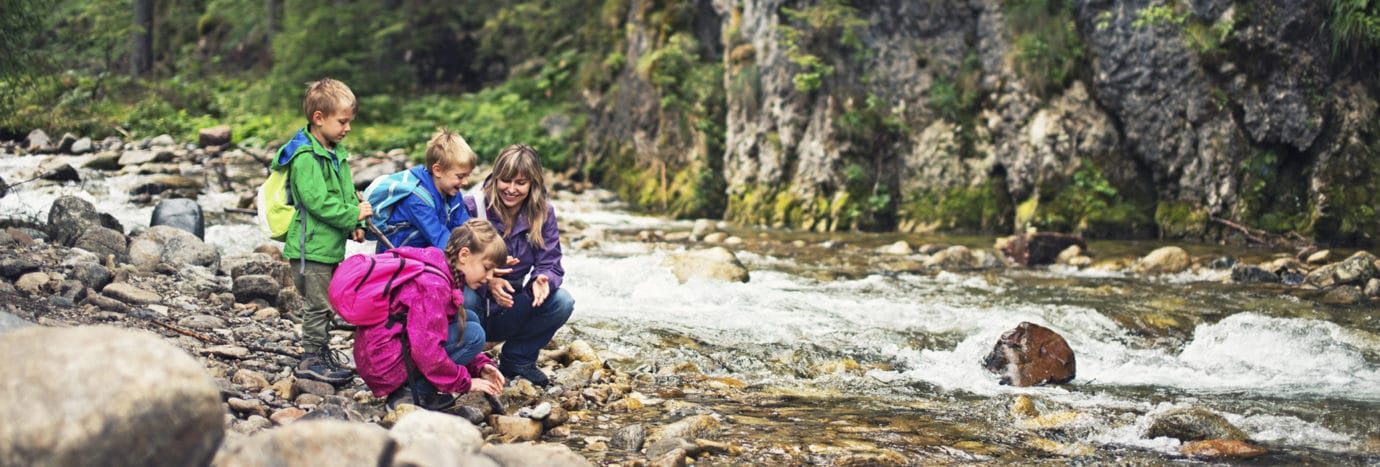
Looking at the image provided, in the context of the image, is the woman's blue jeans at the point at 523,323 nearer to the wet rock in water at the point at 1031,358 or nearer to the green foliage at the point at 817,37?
the wet rock in water at the point at 1031,358

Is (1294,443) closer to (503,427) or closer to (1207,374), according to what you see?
(1207,374)

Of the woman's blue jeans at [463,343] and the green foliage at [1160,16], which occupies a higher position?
the green foliage at [1160,16]

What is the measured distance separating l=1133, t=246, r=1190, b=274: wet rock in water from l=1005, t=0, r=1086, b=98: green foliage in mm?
3916

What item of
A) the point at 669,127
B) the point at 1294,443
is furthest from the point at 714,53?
the point at 1294,443

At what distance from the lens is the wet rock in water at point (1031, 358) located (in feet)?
20.2

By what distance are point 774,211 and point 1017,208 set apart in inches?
147

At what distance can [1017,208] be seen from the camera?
14.2m

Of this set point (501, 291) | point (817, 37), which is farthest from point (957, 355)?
point (817, 37)

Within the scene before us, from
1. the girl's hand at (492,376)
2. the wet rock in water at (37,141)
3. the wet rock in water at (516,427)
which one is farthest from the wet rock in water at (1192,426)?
the wet rock in water at (37,141)

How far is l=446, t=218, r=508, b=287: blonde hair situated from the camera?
14.7 feet

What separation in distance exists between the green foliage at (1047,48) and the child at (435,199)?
36.8ft

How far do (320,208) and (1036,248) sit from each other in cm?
888

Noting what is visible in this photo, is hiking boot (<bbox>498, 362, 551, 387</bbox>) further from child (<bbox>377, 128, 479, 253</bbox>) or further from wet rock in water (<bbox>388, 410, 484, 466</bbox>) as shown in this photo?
wet rock in water (<bbox>388, 410, 484, 466</bbox>)

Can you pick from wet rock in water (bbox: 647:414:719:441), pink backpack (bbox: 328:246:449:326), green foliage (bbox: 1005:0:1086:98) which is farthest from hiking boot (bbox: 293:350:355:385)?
green foliage (bbox: 1005:0:1086:98)
